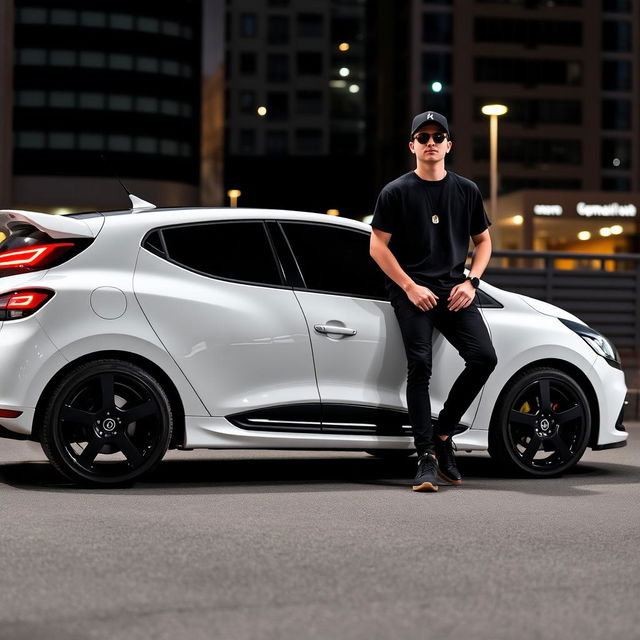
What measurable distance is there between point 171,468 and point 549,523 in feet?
9.03

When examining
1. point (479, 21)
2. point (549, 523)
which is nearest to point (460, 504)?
point (549, 523)

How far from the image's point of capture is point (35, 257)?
6.59m

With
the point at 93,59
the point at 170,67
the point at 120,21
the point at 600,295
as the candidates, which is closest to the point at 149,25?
the point at 120,21

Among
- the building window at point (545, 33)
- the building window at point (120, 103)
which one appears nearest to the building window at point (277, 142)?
the building window at point (120, 103)

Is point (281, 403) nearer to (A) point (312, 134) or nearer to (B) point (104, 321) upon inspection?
(B) point (104, 321)

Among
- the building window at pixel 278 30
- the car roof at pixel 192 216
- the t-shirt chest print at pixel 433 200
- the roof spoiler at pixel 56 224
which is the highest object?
the building window at pixel 278 30

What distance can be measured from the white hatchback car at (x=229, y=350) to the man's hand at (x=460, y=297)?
0.33 metres

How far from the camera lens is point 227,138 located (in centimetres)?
10969

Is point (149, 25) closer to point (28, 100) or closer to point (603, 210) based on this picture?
point (28, 100)

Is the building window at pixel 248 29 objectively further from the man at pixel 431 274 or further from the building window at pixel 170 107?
the man at pixel 431 274

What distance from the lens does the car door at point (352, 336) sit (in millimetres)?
6898

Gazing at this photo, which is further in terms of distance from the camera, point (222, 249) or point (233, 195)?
point (233, 195)

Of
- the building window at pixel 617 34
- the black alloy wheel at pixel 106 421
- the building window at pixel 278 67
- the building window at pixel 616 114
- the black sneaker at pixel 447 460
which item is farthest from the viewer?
the building window at pixel 278 67

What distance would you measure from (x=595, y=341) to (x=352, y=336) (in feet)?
5.28
